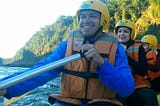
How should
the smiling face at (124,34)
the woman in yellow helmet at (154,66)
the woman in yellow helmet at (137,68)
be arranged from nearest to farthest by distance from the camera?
the woman in yellow helmet at (137,68) → the smiling face at (124,34) → the woman in yellow helmet at (154,66)

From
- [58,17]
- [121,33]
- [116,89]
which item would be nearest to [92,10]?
[116,89]

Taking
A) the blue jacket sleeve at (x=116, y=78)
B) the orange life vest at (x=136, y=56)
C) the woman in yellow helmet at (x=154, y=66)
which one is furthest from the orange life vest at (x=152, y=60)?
the blue jacket sleeve at (x=116, y=78)

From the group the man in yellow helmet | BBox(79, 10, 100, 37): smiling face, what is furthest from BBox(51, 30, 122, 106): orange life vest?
BBox(79, 10, 100, 37): smiling face

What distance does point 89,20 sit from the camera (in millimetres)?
3078

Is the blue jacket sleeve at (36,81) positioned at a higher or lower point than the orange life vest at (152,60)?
higher

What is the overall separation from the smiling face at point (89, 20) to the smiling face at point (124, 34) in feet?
5.74

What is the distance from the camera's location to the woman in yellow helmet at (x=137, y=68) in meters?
4.55

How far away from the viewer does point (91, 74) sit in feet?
9.95

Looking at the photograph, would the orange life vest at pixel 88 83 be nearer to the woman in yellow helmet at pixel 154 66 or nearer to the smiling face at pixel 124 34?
the smiling face at pixel 124 34

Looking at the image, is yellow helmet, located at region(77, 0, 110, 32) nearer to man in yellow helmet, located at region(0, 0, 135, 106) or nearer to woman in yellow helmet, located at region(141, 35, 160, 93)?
man in yellow helmet, located at region(0, 0, 135, 106)

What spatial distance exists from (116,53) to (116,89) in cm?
40

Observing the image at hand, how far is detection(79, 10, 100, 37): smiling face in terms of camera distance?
3.08 meters

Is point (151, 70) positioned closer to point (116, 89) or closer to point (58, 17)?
point (116, 89)

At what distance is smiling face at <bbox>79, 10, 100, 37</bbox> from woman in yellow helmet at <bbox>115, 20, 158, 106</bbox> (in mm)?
1714
